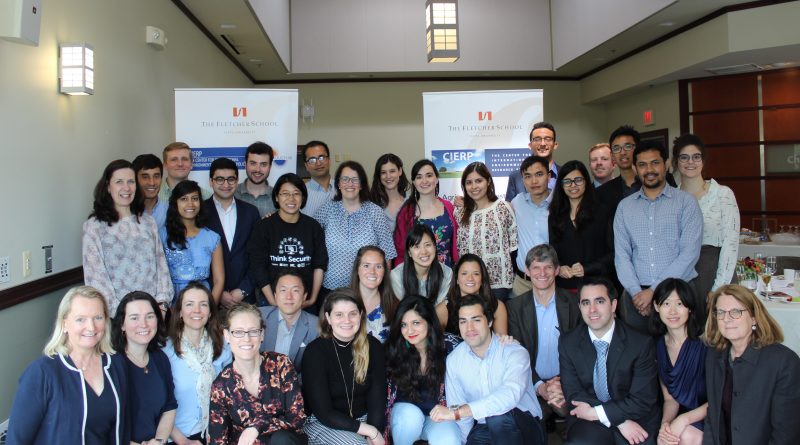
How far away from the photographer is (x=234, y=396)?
8.82ft

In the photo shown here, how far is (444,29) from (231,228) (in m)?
1.82

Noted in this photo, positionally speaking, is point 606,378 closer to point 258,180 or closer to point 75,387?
point 75,387

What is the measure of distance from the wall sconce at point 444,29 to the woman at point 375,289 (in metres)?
1.29

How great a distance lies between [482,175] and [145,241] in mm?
2095

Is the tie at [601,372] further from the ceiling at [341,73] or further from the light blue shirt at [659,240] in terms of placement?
the ceiling at [341,73]

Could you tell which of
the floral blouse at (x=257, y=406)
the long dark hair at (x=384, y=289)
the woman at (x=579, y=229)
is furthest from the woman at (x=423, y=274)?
the floral blouse at (x=257, y=406)

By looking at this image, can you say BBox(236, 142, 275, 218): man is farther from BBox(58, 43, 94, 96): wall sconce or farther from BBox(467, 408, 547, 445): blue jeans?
BBox(467, 408, 547, 445): blue jeans

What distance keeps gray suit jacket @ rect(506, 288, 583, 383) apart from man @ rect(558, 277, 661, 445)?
1.06 feet

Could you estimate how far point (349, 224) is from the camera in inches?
151

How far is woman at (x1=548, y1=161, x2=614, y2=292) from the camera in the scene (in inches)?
144

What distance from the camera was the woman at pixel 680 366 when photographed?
2.78m

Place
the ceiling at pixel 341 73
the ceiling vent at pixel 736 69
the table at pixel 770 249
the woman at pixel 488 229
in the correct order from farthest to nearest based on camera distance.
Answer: the ceiling vent at pixel 736 69
the ceiling at pixel 341 73
the table at pixel 770 249
the woman at pixel 488 229

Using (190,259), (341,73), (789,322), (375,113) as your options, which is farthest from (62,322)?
(375,113)

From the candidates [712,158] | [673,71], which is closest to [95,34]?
[673,71]
